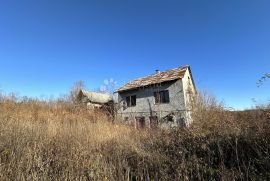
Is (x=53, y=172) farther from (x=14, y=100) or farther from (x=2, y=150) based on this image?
(x=14, y=100)

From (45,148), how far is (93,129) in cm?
281

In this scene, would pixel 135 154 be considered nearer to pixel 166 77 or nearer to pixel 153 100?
pixel 153 100

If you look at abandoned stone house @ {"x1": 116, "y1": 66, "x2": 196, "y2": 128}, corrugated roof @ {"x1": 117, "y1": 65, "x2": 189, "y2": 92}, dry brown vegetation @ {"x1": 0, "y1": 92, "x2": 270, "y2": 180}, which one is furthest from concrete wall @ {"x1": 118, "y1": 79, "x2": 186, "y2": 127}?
dry brown vegetation @ {"x1": 0, "y1": 92, "x2": 270, "y2": 180}

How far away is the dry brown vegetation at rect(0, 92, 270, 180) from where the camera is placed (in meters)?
3.35

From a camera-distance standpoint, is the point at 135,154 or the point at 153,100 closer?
the point at 135,154

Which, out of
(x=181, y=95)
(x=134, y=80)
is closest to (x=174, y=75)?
(x=181, y=95)

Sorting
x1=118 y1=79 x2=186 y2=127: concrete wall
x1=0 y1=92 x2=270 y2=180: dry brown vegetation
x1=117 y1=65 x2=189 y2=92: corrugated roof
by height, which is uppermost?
x1=117 y1=65 x2=189 y2=92: corrugated roof

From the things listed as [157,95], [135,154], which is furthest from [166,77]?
[135,154]

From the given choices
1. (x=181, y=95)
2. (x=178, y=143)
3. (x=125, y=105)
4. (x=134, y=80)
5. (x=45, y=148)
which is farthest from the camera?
(x=134, y=80)

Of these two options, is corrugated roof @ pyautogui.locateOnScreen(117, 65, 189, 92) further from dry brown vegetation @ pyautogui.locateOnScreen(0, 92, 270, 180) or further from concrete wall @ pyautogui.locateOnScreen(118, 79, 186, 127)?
dry brown vegetation @ pyautogui.locateOnScreen(0, 92, 270, 180)

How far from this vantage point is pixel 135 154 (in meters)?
5.04

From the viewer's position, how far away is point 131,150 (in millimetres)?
5363

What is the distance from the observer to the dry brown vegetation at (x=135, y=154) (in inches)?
132

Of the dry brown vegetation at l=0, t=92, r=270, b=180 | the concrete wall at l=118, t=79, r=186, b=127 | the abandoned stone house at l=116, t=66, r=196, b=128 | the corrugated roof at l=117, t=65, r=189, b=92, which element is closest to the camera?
the dry brown vegetation at l=0, t=92, r=270, b=180
